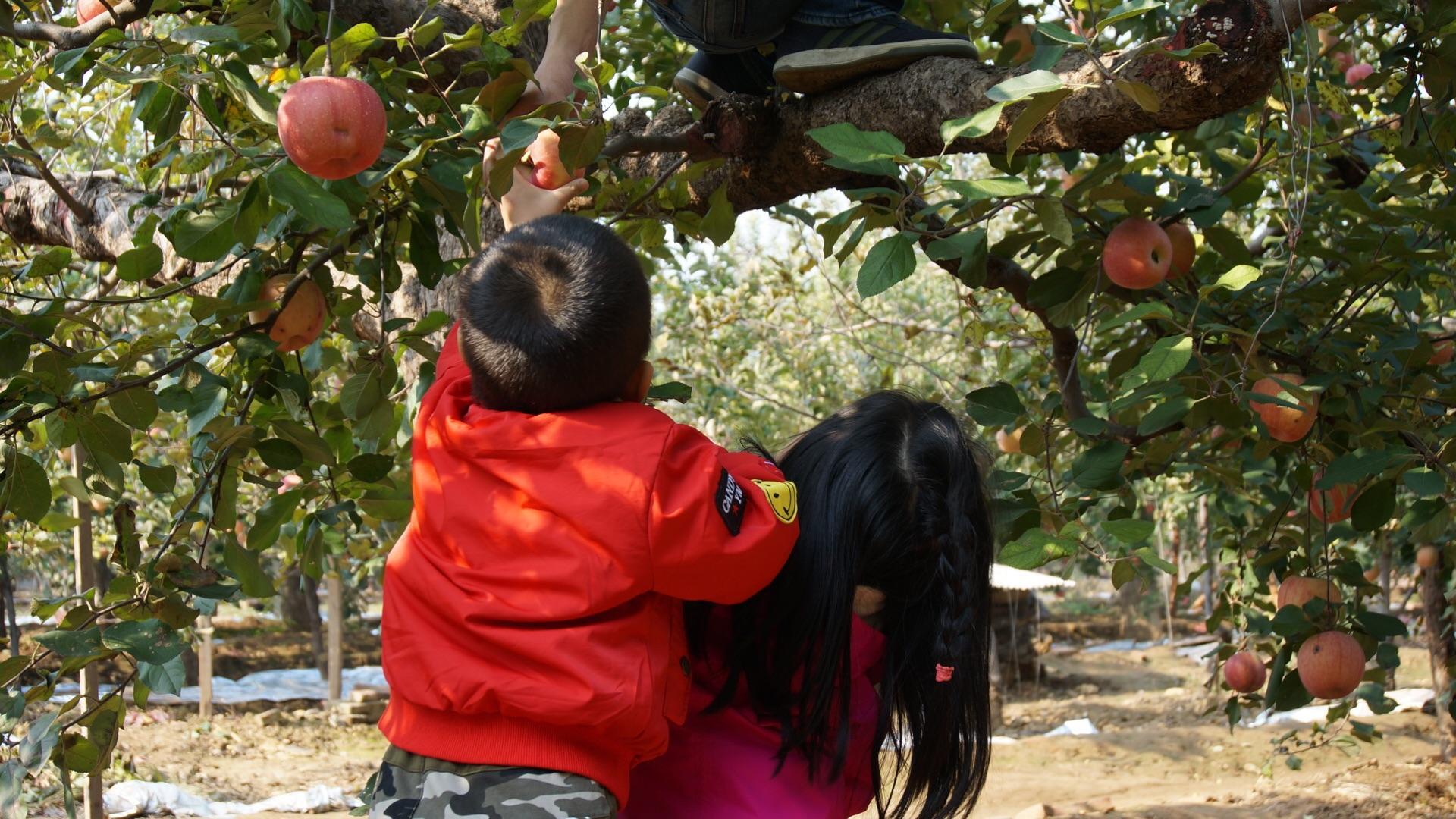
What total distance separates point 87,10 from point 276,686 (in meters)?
9.35

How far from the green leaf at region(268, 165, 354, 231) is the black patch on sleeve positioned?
0.65m

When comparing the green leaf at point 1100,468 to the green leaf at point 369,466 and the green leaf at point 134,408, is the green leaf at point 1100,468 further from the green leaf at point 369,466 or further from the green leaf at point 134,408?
the green leaf at point 134,408

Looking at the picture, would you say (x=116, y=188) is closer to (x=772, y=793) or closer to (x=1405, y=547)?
(x=772, y=793)

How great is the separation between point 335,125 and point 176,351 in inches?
25.3

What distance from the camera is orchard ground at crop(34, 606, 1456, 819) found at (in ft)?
17.2

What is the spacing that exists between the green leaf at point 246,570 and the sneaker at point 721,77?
3.60 ft

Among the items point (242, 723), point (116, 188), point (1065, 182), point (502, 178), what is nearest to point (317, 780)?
point (242, 723)

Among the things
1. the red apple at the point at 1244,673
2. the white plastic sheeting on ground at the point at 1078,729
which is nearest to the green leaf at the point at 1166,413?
the red apple at the point at 1244,673

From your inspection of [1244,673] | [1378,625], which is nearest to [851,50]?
[1378,625]

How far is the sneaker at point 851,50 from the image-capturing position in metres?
1.85

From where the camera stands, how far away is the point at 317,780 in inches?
279

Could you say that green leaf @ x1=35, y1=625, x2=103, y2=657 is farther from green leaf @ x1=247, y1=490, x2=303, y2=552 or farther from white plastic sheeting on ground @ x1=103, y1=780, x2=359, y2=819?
white plastic sheeting on ground @ x1=103, y1=780, x2=359, y2=819

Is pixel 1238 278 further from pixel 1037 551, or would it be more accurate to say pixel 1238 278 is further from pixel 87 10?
pixel 87 10

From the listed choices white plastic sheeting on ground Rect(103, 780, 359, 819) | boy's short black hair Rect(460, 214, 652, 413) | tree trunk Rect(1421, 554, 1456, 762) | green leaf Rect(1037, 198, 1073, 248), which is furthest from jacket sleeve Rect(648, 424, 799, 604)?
tree trunk Rect(1421, 554, 1456, 762)
